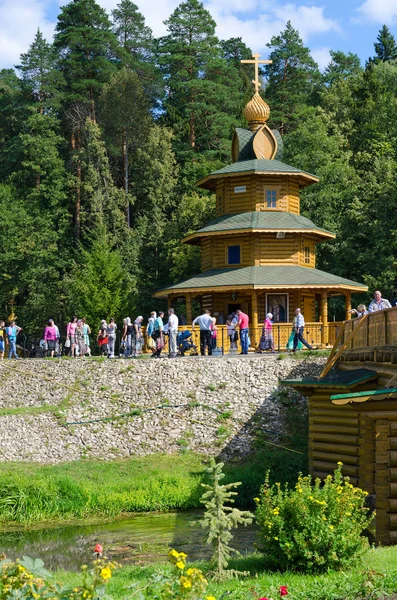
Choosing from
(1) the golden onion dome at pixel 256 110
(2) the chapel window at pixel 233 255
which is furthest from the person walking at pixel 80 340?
(1) the golden onion dome at pixel 256 110

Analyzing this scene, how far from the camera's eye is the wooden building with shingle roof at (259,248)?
39.2m

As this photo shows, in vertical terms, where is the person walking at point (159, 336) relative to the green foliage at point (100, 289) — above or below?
below

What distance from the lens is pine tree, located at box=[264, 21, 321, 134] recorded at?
2963 inches

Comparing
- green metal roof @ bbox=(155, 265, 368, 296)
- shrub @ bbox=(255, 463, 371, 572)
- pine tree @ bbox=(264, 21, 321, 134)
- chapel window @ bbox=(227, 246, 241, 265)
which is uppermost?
pine tree @ bbox=(264, 21, 321, 134)

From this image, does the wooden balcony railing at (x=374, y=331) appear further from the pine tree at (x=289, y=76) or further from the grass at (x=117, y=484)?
the pine tree at (x=289, y=76)

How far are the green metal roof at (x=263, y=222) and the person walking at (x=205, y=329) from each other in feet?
26.9

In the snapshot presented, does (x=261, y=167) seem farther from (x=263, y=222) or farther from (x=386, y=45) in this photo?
(x=386, y=45)

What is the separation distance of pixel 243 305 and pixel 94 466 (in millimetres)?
16661

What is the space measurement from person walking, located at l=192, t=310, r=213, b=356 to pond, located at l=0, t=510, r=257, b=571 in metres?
10.5

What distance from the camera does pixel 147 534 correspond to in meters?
20.8

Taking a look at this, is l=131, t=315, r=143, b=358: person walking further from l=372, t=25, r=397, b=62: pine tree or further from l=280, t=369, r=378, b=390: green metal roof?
l=372, t=25, r=397, b=62: pine tree

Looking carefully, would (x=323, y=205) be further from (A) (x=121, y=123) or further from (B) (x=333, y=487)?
(B) (x=333, y=487)

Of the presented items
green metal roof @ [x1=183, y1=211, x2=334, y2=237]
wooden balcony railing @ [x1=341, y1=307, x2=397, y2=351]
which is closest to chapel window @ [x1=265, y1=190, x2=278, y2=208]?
green metal roof @ [x1=183, y1=211, x2=334, y2=237]

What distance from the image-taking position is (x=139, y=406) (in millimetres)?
29453
